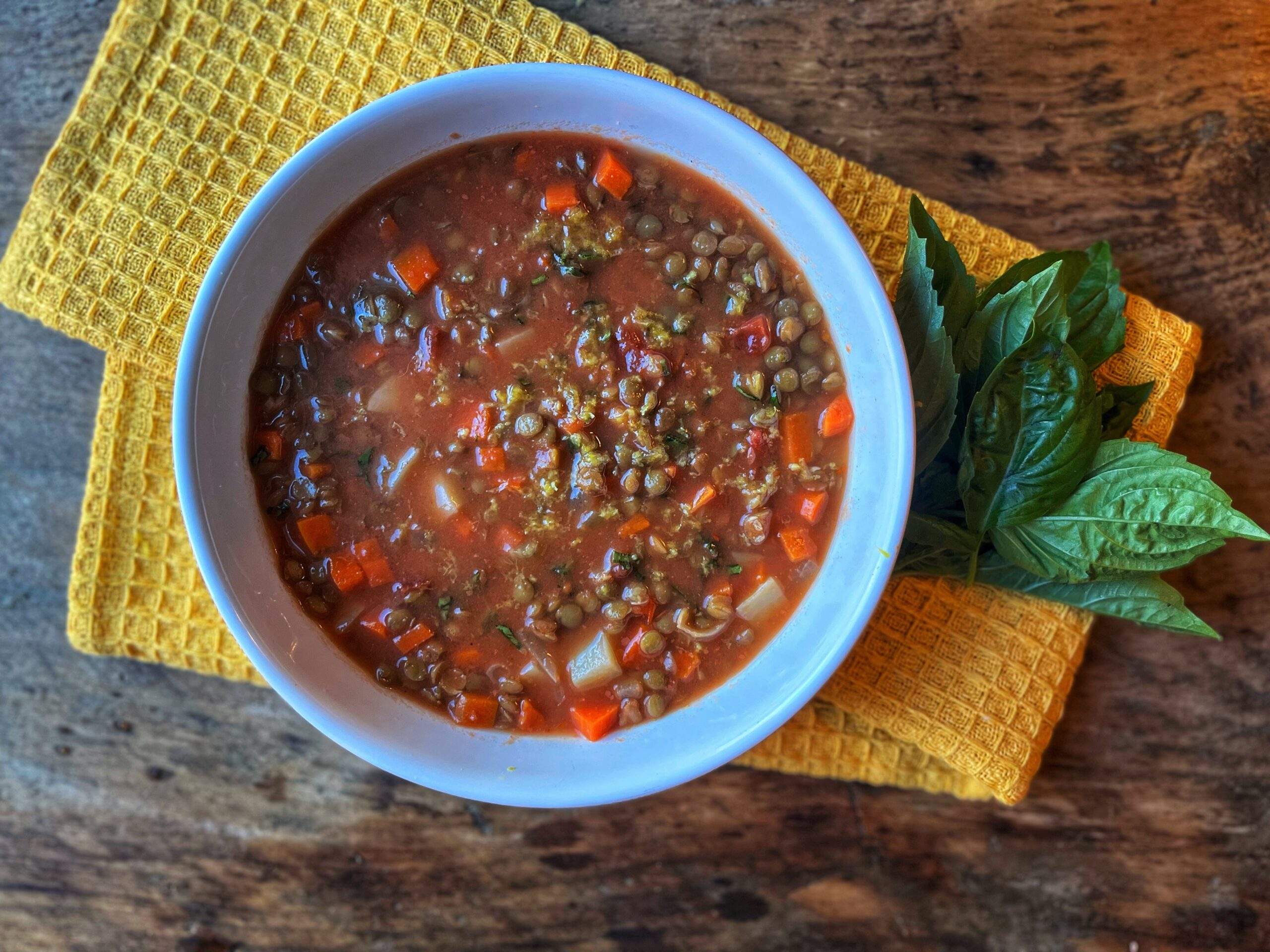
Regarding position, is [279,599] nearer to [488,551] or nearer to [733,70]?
[488,551]

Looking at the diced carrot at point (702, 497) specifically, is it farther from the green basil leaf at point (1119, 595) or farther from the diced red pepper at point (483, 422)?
the green basil leaf at point (1119, 595)

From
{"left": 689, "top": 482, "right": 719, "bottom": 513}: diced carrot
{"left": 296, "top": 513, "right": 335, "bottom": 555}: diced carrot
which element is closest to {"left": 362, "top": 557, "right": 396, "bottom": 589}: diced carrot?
{"left": 296, "top": 513, "right": 335, "bottom": 555}: diced carrot

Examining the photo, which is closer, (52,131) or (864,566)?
(864,566)

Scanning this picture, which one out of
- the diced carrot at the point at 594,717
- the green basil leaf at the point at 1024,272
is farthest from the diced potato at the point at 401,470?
the green basil leaf at the point at 1024,272

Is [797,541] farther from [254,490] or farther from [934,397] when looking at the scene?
[254,490]

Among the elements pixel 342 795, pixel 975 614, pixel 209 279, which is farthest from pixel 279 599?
pixel 975 614

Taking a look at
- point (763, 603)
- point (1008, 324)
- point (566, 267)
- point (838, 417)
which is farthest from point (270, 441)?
point (1008, 324)

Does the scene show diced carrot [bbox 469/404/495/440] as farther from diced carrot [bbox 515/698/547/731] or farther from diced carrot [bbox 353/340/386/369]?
diced carrot [bbox 515/698/547/731]
